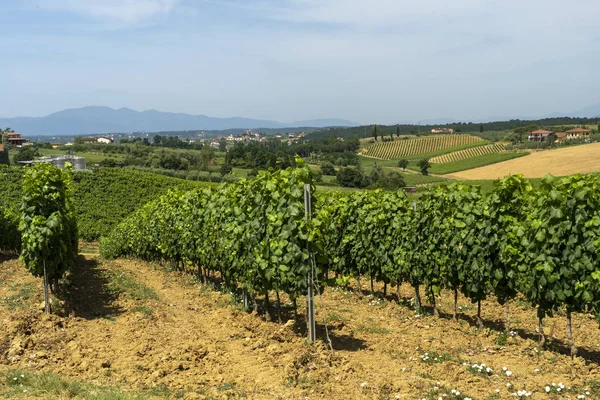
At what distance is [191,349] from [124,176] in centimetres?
5367

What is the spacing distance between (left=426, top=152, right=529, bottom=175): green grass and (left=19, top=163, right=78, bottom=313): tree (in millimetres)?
90865

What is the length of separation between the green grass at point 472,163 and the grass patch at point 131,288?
85.7m

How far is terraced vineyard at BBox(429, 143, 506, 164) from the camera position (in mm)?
115175

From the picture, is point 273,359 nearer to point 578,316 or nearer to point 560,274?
point 560,274

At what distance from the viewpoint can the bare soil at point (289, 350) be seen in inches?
286

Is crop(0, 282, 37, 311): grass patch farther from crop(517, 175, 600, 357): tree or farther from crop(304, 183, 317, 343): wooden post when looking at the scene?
crop(517, 175, 600, 357): tree

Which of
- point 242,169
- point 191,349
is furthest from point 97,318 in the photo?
point 242,169

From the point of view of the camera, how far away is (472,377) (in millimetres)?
7348

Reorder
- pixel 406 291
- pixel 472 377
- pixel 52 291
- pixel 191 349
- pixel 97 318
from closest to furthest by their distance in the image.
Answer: pixel 472 377 < pixel 191 349 < pixel 97 318 < pixel 52 291 < pixel 406 291

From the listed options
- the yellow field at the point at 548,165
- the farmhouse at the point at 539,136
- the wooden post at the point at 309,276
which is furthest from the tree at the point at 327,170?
the wooden post at the point at 309,276

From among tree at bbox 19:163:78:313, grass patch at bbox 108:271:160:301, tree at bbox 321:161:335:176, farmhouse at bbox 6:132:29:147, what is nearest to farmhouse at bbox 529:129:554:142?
tree at bbox 321:161:335:176

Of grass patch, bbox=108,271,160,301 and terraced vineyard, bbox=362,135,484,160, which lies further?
terraced vineyard, bbox=362,135,484,160

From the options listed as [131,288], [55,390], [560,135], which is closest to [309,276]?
[55,390]

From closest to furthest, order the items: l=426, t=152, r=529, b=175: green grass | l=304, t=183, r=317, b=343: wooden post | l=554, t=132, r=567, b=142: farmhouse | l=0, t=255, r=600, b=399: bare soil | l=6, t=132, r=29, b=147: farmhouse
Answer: l=0, t=255, r=600, b=399: bare soil → l=304, t=183, r=317, b=343: wooden post → l=426, t=152, r=529, b=175: green grass → l=554, t=132, r=567, b=142: farmhouse → l=6, t=132, r=29, b=147: farmhouse
